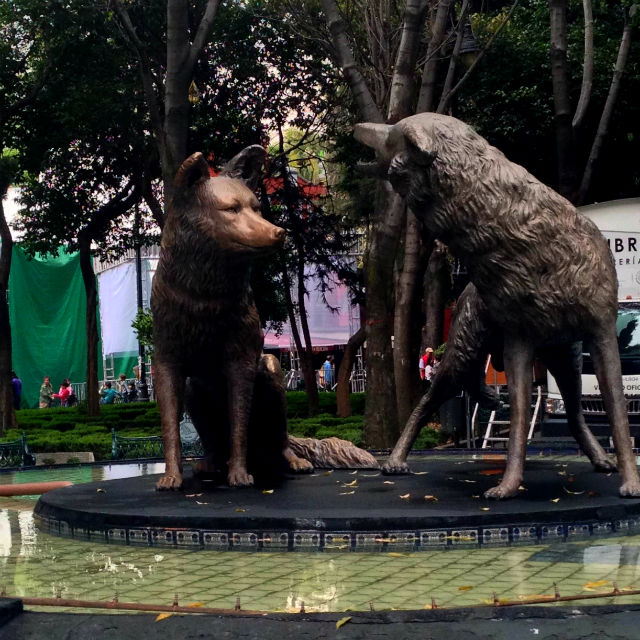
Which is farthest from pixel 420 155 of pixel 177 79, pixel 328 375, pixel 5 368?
pixel 328 375

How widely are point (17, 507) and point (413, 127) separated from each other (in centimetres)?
425

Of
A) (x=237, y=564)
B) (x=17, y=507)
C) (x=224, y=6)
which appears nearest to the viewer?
(x=237, y=564)

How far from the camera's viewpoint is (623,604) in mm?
3365

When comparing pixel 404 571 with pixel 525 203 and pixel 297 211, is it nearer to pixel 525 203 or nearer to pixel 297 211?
pixel 525 203

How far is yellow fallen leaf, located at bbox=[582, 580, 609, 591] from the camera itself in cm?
391

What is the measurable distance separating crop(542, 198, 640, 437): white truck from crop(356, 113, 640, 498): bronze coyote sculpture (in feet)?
26.7

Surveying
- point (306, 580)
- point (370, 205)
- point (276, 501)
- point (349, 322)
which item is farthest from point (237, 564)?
point (349, 322)

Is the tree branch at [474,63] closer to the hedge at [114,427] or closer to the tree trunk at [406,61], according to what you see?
the tree trunk at [406,61]

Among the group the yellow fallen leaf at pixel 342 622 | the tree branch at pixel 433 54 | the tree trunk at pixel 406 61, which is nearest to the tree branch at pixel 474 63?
the tree branch at pixel 433 54

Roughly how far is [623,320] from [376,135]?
9.12m

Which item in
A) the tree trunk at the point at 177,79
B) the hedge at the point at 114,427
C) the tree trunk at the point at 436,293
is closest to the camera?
the tree trunk at the point at 177,79

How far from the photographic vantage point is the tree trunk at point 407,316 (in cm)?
1389

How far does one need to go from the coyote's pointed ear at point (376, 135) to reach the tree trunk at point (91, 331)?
16.9 meters

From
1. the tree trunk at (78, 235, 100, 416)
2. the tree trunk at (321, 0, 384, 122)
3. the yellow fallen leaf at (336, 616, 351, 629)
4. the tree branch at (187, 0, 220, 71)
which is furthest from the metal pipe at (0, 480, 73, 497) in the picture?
the tree trunk at (78, 235, 100, 416)
